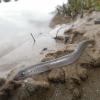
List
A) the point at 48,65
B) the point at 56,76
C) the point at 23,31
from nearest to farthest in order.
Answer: the point at 56,76 → the point at 48,65 → the point at 23,31

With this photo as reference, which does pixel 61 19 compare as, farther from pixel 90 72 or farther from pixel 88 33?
pixel 90 72

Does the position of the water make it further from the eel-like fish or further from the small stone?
the small stone

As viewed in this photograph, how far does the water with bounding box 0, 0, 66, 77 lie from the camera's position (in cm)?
765

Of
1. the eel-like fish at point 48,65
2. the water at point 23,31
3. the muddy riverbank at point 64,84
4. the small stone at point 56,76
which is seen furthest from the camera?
the water at point 23,31

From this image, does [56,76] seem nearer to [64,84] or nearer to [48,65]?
[64,84]

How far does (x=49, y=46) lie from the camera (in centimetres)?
863

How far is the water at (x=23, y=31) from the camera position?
7648 mm

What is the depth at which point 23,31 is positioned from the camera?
34.0 feet

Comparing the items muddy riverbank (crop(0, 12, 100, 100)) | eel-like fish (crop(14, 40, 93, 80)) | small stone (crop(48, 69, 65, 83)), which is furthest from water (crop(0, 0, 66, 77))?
small stone (crop(48, 69, 65, 83))

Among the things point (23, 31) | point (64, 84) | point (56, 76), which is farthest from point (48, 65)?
point (23, 31)

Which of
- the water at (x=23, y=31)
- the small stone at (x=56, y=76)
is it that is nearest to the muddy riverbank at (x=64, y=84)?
the small stone at (x=56, y=76)

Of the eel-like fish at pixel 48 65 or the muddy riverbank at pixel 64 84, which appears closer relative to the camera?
the muddy riverbank at pixel 64 84

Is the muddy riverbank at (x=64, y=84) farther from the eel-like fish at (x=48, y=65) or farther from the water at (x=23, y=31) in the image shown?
the water at (x=23, y=31)

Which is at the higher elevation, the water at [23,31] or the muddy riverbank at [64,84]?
the muddy riverbank at [64,84]
